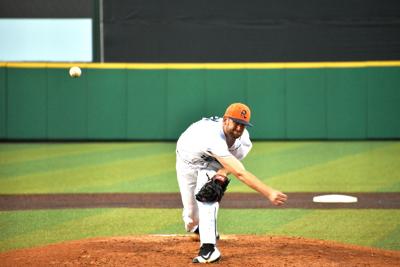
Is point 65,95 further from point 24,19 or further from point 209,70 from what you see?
point 209,70

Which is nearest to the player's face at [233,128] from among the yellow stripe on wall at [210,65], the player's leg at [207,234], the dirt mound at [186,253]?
the player's leg at [207,234]

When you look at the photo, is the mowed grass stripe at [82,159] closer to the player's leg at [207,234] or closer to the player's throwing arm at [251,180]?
the player's leg at [207,234]

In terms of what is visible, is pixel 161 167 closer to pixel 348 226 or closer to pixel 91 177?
pixel 91 177

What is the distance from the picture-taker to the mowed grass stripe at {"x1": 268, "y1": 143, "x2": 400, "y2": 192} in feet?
38.5

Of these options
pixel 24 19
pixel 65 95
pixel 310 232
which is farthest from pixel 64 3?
pixel 310 232

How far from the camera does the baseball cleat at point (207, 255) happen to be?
20.5ft

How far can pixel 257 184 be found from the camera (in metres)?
5.85

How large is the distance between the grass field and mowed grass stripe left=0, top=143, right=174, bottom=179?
0.02m

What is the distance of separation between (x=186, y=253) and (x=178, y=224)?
6.93 feet

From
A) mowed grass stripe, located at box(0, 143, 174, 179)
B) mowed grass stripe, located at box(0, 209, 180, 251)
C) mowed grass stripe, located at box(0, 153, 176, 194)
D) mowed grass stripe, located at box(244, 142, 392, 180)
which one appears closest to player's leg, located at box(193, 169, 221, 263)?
mowed grass stripe, located at box(0, 209, 180, 251)

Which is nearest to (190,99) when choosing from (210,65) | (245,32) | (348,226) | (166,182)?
(210,65)

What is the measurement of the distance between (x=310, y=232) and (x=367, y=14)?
38.6 feet

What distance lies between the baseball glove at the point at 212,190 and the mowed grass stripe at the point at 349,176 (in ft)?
17.4

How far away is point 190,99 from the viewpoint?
18.8 meters
